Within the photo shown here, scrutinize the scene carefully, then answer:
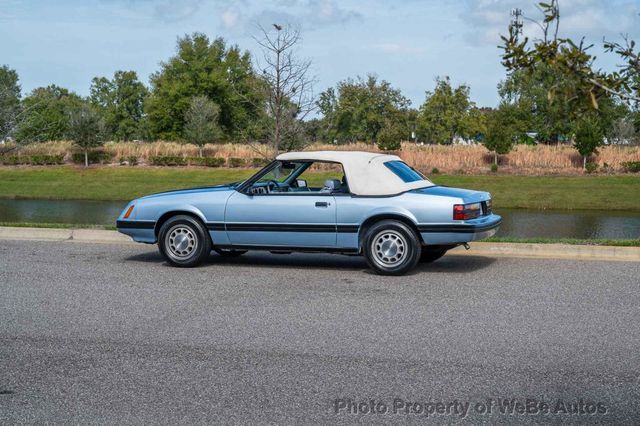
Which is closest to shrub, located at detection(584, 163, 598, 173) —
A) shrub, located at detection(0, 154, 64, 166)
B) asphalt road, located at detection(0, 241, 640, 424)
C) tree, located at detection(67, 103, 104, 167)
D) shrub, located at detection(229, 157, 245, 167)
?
shrub, located at detection(229, 157, 245, 167)

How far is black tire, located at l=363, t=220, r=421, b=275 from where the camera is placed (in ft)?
34.9

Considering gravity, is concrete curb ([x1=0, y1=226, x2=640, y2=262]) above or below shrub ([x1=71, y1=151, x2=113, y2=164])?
below

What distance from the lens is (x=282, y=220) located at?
1111 cm

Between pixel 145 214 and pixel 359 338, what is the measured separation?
525 centimetres

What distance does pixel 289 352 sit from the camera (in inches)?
272

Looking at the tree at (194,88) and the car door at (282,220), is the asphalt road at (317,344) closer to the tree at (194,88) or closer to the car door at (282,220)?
the car door at (282,220)

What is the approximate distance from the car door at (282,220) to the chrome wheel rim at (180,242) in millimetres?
532

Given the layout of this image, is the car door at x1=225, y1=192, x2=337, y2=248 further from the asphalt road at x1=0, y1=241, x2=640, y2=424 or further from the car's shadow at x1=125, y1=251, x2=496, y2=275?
the car's shadow at x1=125, y1=251, x2=496, y2=275

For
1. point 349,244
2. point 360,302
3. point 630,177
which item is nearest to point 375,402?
point 360,302

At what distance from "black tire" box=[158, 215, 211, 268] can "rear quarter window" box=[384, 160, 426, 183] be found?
2575mm

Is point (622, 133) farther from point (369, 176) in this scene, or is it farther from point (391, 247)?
point (391, 247)

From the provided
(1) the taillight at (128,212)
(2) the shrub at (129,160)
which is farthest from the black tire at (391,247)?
(2) the shrub at (129,160)

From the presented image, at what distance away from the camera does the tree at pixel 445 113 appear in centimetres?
4941

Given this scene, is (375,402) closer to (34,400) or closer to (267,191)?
(34,400)
